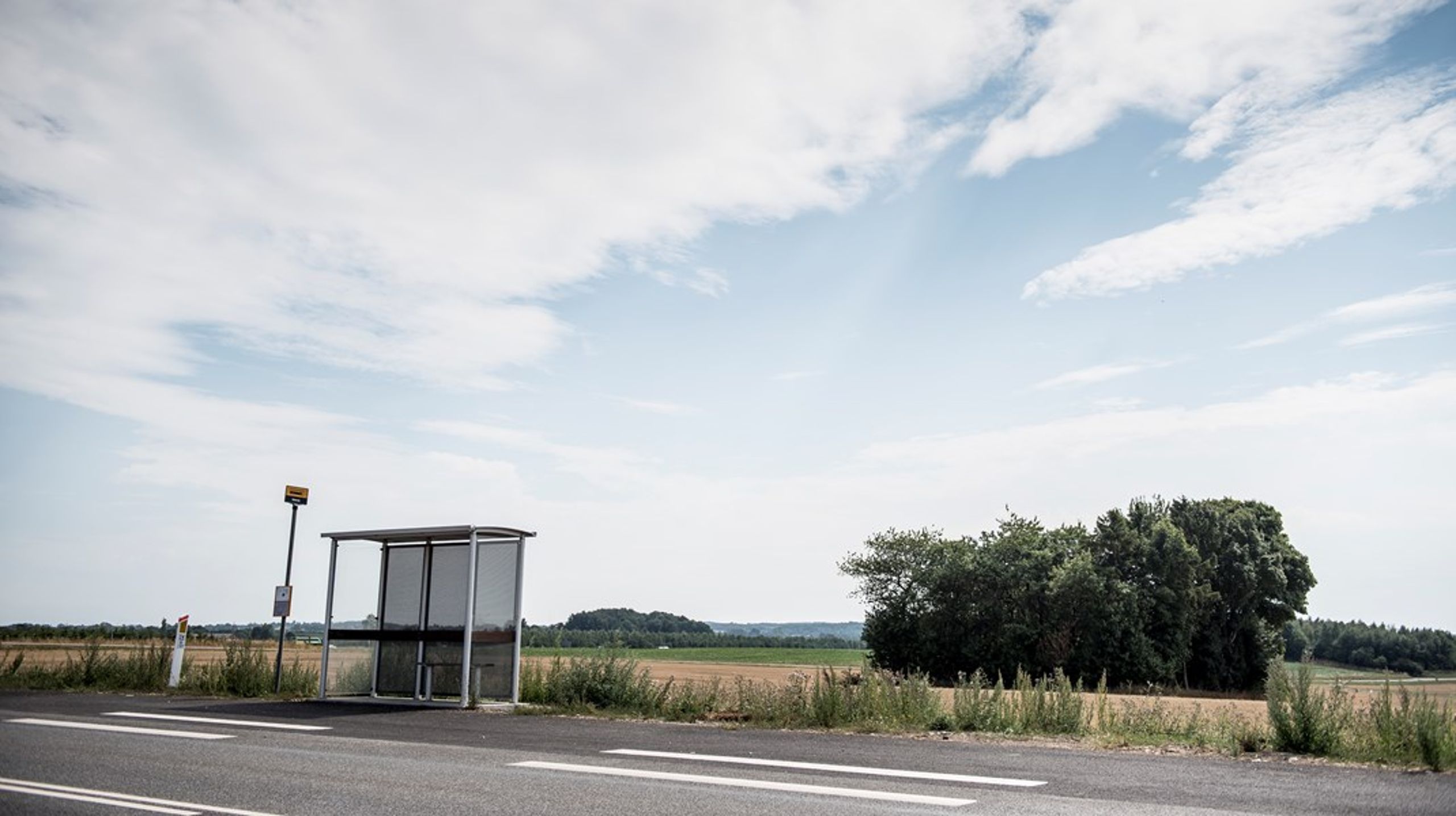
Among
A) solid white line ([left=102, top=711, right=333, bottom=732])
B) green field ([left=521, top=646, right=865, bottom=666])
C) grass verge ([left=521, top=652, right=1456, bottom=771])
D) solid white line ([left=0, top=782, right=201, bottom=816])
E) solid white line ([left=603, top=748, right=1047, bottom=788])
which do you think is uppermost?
grass verge ([left=521, top=652, right=1456, bottom=771])

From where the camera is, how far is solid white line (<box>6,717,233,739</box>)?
43.9 ft

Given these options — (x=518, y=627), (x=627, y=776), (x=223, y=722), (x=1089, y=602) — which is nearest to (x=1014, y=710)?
(x=627, y=776)

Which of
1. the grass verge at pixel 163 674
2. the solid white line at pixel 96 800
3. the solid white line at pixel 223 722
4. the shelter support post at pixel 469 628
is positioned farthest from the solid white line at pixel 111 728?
the grass verge at pixel 163 674

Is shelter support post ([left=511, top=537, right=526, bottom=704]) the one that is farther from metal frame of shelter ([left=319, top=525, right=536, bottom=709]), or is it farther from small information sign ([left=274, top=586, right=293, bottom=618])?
small information sign ([left=274, top=586, right=293, bottom=618])

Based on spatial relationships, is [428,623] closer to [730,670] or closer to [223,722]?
[223,722]

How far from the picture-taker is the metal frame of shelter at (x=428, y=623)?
18531 mm

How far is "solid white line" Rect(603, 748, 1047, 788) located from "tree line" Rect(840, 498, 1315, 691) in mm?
32332

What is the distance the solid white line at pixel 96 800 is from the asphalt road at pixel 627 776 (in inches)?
1.3

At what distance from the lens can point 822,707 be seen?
1490 centimetres

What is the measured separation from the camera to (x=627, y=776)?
986cm

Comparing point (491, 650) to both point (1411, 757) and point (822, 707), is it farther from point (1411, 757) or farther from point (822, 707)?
point (1411, 757)

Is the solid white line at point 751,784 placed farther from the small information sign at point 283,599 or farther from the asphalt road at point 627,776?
the small information sign at point 283,599

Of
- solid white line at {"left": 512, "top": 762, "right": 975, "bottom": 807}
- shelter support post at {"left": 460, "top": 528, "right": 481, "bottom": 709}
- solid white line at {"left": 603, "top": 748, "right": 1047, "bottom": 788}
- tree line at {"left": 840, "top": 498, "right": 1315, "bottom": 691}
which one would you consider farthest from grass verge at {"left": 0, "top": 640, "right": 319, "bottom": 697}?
tree line at {"left": 840, "top": 498, "right": 1315, "bottom": 691}

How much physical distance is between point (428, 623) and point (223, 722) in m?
4.72
